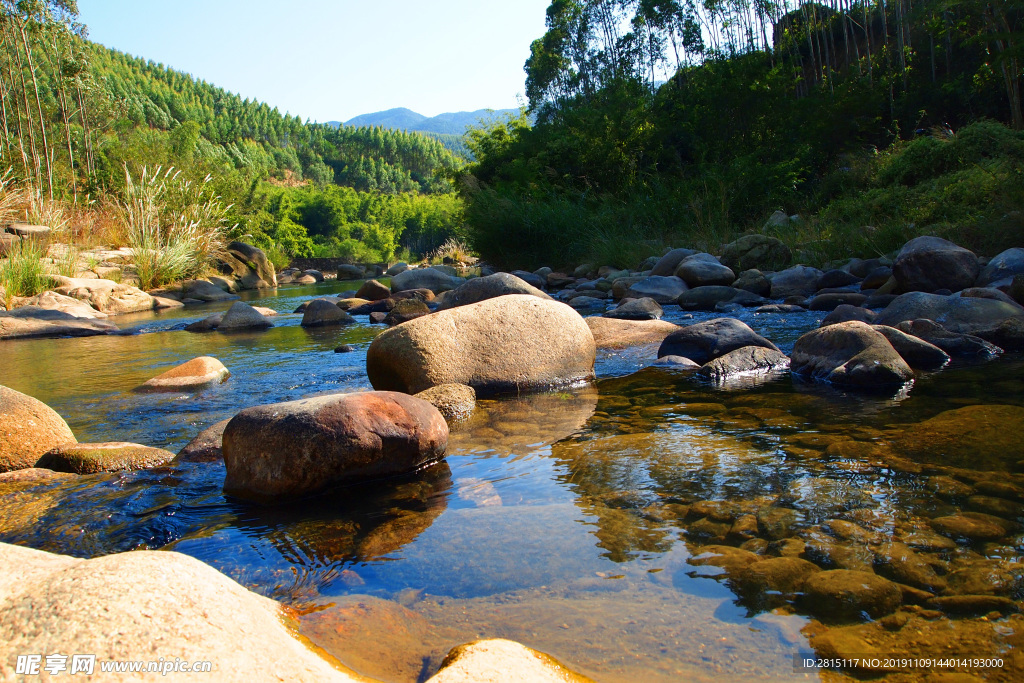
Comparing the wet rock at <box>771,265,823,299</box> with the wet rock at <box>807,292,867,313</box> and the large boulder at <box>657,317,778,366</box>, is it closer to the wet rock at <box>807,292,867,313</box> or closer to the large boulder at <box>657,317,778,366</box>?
the wet rock at <box>807,292,867,313</box>

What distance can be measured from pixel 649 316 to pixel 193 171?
24.9m

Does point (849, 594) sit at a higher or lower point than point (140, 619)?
lower

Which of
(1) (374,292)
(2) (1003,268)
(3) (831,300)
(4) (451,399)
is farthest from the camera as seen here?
(1) (374,292)

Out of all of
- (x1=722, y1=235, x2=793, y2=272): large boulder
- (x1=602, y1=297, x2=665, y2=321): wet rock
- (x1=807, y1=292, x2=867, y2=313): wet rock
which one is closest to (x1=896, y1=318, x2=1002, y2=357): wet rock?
(x1=807, y1=292, x2=867, y2=313): wet rock

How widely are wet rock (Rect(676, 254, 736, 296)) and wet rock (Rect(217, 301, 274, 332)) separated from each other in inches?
299

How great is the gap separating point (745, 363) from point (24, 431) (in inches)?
208

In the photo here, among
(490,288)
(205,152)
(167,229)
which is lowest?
(490,288)

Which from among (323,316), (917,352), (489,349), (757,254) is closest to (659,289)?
(757,254)

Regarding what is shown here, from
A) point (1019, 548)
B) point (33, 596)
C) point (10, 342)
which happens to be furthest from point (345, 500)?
point (10, 342)

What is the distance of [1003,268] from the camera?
25.0ft

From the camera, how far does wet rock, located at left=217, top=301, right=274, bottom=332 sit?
37.9 feet

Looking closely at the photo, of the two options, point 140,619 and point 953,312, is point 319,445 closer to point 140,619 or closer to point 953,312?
point 140,619

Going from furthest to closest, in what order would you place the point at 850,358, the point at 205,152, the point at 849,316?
the point at 205,152 → the point at 849,316 → the point at 850,358

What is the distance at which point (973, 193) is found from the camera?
11.6 metres
